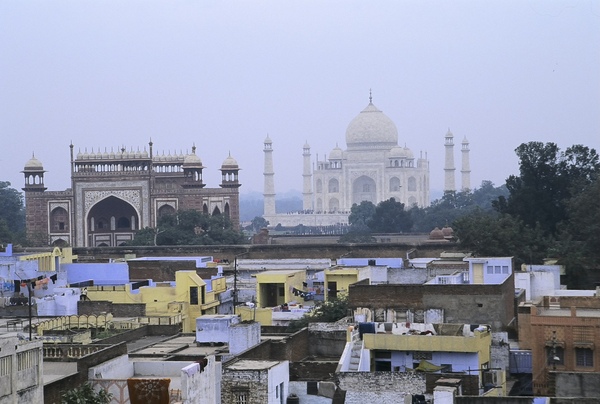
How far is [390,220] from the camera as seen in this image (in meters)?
80.3

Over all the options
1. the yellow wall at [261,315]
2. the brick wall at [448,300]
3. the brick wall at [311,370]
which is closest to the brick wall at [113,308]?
the yellow wall at [261,315]

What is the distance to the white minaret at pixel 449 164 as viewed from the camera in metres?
115

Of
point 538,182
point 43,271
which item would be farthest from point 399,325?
point 538,182

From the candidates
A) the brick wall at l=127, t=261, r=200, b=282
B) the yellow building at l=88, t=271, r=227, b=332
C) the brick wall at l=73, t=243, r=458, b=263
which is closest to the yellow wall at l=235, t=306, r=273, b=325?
the yellow building at l=88, t=271, r=227, b=332

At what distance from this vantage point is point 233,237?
54750mm

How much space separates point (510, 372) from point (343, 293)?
26.2ft

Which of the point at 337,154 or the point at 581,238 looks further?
the point at 337,154

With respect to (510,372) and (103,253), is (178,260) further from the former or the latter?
(510,372)

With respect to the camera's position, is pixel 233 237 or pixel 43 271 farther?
pixel 233 237

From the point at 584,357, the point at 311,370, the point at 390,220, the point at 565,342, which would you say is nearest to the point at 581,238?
the point at 584,357

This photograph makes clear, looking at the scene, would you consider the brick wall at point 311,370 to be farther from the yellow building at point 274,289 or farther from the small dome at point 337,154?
the small dome at point 337,154

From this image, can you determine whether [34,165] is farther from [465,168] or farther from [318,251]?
[465,168]

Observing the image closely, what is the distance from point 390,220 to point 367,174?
2914cm

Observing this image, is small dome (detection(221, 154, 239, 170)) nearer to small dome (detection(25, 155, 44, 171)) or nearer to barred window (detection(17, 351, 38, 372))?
small dome (detection(25, 155, 44, 171))
